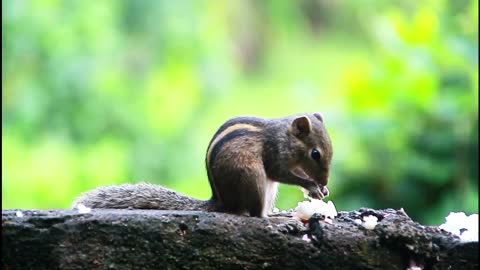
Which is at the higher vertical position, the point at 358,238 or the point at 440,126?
the point at 440,126

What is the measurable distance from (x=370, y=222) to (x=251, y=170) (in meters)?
0.36

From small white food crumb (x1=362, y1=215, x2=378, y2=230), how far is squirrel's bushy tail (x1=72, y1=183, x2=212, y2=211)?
0.44 meters

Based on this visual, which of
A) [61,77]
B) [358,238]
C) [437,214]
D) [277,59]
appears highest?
[277,59]

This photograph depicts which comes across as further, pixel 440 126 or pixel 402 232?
pixel 440 126

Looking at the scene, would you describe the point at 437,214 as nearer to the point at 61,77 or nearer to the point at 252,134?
the point at 252,134

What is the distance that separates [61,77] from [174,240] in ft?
15.6

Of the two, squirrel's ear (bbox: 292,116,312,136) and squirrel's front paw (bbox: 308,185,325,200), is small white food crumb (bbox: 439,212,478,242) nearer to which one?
squirrel's front paw (bbox: 308,185,325,200)

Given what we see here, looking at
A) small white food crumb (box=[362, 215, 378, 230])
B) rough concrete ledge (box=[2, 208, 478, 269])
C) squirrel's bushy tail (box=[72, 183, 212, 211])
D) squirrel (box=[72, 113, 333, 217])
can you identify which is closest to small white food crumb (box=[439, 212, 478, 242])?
rough concrete ledge (box=[2, 208, 478, 269])

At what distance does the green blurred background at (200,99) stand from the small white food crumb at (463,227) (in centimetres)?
186

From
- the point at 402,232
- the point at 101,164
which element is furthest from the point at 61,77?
the point at 402,232

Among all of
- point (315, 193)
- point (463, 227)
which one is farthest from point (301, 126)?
point (463, 227)

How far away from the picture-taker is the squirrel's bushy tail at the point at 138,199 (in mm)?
2682

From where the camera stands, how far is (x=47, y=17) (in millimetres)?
6734

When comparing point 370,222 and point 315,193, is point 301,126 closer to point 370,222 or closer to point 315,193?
point 315,193
